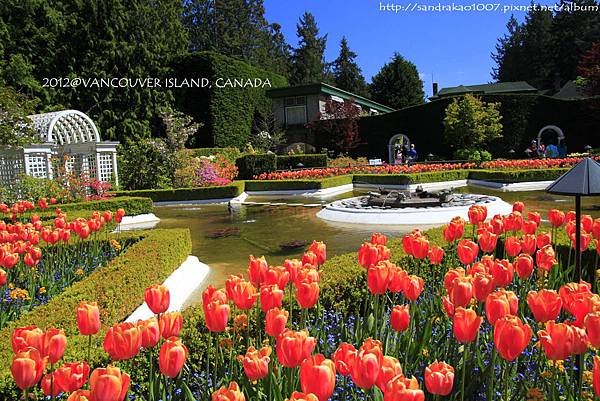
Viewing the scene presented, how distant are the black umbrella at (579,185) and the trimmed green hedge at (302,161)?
25.1 m

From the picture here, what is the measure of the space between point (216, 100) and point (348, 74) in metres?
38.4

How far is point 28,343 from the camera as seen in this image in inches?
74.7

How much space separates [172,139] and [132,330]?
20026 mm

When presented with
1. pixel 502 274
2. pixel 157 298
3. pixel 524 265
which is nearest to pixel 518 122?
pixel 524 265

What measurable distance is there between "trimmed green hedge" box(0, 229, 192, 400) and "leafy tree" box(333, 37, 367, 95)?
63.8 m

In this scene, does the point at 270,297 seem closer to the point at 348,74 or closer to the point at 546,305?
the point at 546,305

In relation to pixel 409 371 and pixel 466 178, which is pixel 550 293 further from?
pixel 466 178

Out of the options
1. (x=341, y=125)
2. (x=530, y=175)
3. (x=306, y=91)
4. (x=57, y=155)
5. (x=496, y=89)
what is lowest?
(x=530, y=175)

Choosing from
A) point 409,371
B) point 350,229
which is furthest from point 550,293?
point 350,229

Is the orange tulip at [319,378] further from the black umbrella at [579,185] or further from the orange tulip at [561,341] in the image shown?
the black umbrella at [579,185]

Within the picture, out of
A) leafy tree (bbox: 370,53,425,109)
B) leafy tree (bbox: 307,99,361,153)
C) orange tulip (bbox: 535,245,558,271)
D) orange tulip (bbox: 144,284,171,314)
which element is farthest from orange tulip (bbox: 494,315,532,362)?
leafy tree (bbox: 370,53,425,109)

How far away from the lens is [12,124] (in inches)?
627

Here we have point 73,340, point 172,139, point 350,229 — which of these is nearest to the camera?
point 73,340

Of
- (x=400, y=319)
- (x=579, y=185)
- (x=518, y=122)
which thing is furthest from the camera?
(x=518, y=122)
